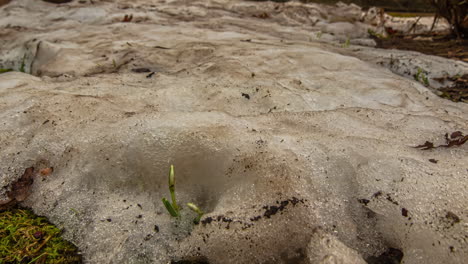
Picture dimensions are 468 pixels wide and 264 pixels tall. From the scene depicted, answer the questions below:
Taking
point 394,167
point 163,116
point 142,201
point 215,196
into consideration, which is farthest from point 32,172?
point 394,167

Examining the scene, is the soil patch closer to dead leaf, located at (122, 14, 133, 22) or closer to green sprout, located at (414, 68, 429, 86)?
green sprout, located at (414, 68, 429, 86)

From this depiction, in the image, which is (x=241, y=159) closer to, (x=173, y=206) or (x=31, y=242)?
(x=173, y=206)

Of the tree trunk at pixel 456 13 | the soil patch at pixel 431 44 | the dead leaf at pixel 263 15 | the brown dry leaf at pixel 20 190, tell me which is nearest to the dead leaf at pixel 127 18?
the dead leaf at pixel 263 15

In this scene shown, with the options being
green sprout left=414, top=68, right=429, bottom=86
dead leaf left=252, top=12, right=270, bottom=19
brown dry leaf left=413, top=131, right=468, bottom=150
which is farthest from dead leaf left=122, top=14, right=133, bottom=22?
brown dry leaf left=413, top=131, right=468, bottom=150

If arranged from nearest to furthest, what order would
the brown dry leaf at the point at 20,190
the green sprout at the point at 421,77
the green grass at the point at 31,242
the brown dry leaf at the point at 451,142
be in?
the green grass at the point at 31,242 < the brown dry leaf at the point at 20,190 < the brown dry leaf at the point at 451,142 < the green sprout at the point at 421,77

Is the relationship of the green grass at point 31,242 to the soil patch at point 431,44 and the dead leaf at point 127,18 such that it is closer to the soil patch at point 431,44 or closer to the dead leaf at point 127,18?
the dead leaf at point 127,18

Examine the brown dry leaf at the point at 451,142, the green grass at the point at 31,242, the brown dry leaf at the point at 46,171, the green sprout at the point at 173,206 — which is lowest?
the green grass at the point at 31,242

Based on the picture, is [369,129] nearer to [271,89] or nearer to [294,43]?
[271,89]
